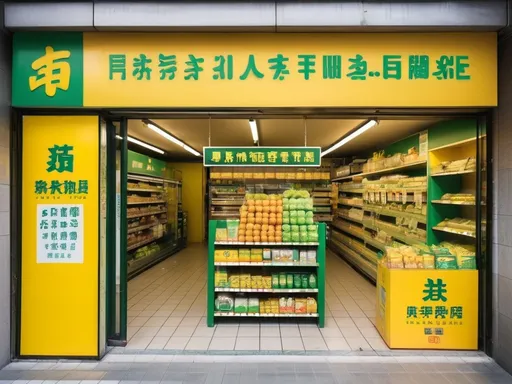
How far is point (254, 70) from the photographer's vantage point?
3.57 metres

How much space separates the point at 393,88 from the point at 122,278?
396 cm

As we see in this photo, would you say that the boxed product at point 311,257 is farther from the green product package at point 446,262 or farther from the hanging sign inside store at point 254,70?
the hanging sign inside store at point 254,70

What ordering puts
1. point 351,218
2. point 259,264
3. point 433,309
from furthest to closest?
point 351,218
point 259,264
point 433,309

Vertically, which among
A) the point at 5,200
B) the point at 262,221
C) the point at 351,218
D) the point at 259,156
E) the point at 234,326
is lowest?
the point at 234,326

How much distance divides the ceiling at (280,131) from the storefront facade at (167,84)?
141 cm

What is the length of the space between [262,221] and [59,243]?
256cm

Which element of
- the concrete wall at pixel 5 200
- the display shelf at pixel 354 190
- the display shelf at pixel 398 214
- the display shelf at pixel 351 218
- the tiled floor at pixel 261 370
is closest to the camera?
the tiled floor at pixel 261 370

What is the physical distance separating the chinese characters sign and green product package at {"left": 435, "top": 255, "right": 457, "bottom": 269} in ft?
14.1

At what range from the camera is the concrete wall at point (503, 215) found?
341 cm

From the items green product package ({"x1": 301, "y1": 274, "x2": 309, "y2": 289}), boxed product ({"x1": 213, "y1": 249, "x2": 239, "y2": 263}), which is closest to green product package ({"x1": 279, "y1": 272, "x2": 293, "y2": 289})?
green product package ({"x1": 301, "y1": 274, "x2": 309, "y2": 289})

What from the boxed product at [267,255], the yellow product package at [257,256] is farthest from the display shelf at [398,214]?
the yellow product package at [257,256]

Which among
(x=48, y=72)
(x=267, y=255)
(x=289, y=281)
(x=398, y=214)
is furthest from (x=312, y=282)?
(x=48, y=72)

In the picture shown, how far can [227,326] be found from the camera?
4.52 m

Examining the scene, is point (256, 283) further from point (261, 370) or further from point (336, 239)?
point (336, 239)
